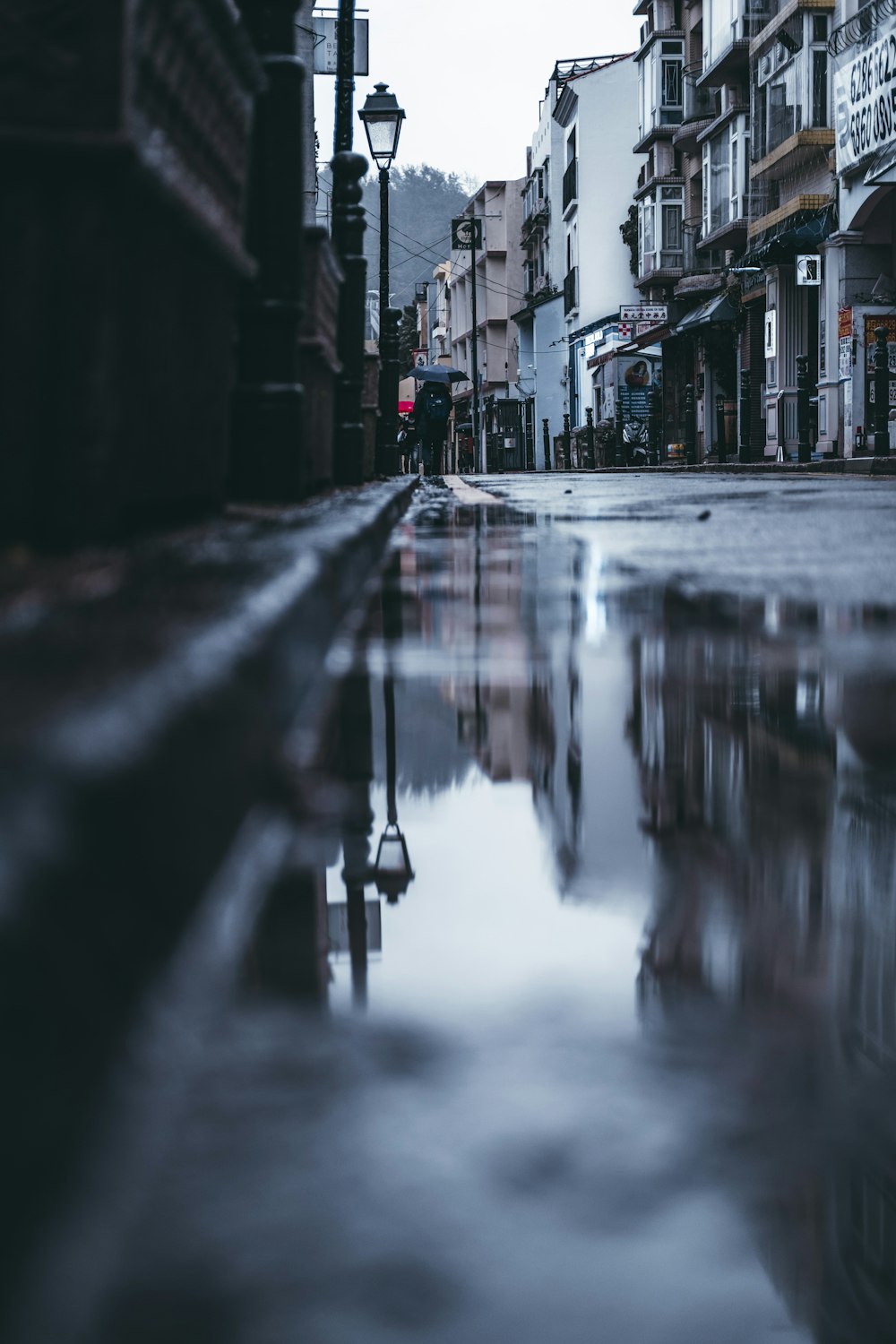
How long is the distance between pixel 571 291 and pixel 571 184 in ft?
11.9

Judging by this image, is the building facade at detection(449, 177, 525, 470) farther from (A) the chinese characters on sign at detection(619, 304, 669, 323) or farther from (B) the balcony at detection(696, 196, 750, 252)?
(B) the balcony at detection(696, 196, 750, 252)

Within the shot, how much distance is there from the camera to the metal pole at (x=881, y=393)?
21828 millimetres

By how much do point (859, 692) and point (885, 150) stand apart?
85.6 feet

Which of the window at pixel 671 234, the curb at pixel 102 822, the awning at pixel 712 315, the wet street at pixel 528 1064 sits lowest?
the wet street at pixel 528 1064

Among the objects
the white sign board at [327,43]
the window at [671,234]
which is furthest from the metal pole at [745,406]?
the white sign board at [327,43]

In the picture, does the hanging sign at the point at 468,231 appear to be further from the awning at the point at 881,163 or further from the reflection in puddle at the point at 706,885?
the reflection in puddle at the point at 706,885

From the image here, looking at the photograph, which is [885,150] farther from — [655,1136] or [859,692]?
[655,1136]

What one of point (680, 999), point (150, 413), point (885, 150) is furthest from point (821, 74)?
point (680, 999)

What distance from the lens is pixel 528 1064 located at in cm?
139

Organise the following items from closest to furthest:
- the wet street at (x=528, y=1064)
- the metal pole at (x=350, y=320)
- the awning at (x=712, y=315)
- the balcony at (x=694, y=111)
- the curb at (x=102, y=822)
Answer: the curb at (x=102, y=822) → the wet street at (x=528, y=1064) → the metal pole at (x=350, y=320) → the awning at (x=712, y=315) → the balcony at (x=694, y=111)

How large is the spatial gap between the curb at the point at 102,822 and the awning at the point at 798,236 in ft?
99.9

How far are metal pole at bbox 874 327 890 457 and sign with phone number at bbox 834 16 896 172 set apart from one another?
591cm

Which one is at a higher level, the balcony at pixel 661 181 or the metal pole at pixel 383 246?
the balcony at pixel 661 181

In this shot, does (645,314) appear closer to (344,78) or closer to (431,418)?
(431,418)
